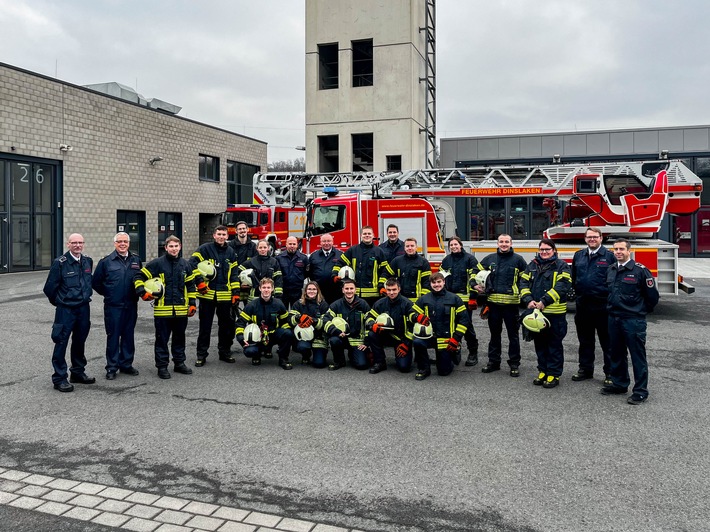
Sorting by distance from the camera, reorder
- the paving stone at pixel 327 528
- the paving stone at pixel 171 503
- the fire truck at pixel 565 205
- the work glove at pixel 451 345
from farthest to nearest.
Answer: the fire truck at pixel 565 205 → the work glove at pixel 451 345 → the paving stone at pixel 171 503 → the paving stone at pixel 327 528

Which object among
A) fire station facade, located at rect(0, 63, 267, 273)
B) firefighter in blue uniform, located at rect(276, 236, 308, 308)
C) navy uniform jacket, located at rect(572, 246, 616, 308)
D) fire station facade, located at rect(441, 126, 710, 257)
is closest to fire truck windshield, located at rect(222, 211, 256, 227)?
fire station facade, located at rect(0, 63, 267, 273)

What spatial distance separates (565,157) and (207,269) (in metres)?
24.5

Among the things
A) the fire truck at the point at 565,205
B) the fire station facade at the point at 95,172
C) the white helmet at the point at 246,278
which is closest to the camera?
the white helmet at the point at 246,278

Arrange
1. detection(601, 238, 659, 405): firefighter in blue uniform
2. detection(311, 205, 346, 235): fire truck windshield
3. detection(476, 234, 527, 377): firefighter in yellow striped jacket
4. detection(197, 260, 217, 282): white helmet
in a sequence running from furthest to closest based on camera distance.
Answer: detection(311, 205, 346, 235): fire truck windshield
detection(197, 260, 217, 282): white helmet
detection(476, 234, 527, 377): firefighter in yellow striped jacket
detection(601, 238, 659, 405): firefighter in blue uniform

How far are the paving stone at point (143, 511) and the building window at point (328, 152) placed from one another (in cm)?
2573

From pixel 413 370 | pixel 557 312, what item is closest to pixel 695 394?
pixel 557 312

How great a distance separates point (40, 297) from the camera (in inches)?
621

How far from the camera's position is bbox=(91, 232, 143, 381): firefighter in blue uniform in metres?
7.51

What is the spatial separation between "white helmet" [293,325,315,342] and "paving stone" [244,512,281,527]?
4259mm

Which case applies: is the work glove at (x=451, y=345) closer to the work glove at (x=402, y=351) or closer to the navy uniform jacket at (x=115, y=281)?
the work glove at (x=402, y=351)

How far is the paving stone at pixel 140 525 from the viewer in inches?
148

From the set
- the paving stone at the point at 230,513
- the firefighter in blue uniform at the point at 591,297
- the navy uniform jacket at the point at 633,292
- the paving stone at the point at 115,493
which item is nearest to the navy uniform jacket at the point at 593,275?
the firefighter in blue uniform at the point at 591,297

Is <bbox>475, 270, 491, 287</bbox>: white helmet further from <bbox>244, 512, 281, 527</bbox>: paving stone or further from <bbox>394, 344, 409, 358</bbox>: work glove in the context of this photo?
<bbox>244, 512, 281, 527</bbox>: paving stone

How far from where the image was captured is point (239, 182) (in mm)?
34969
